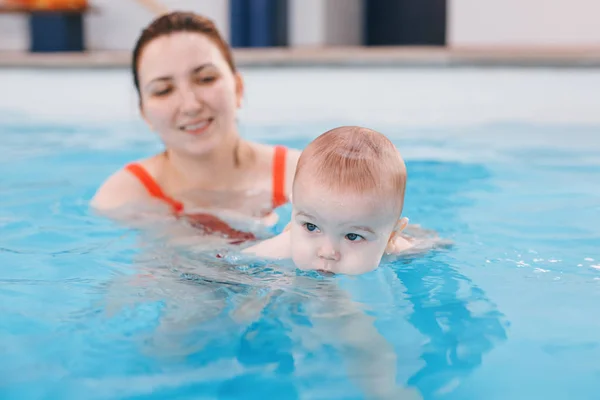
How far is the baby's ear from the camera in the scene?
1999mm

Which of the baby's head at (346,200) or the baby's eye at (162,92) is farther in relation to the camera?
the baby's eye at (162,92)

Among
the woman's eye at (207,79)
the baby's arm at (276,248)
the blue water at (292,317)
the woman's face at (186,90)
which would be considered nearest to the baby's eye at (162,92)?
the woman's face at (186,90)

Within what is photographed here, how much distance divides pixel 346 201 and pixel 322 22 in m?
8.54

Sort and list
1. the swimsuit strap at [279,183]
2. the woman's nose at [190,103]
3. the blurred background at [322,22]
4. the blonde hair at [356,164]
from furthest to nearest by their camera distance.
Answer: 1. the blurred background at [322,22]
2. the swimsuit strap at [279,183]
3. the woman's nose at [190,103]
4. the blonde hair at [356,164]

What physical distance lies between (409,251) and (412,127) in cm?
349

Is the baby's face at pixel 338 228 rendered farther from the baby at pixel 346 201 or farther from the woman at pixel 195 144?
the woman at pixel 195 144

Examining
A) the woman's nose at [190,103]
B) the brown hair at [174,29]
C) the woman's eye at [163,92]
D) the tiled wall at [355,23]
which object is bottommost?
the woman's nose at [190,103]

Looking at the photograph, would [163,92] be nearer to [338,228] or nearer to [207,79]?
[207,79]

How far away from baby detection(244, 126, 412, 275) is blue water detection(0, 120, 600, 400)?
10cm

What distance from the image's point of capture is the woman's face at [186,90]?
2.66m

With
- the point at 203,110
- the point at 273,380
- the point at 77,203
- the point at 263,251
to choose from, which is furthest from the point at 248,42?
the point at 273,380

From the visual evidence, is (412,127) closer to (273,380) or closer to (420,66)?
(420,66)

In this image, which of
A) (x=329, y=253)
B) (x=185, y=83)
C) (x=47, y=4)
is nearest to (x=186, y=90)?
(x=185, y=83)

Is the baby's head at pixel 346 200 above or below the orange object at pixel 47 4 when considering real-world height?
below
